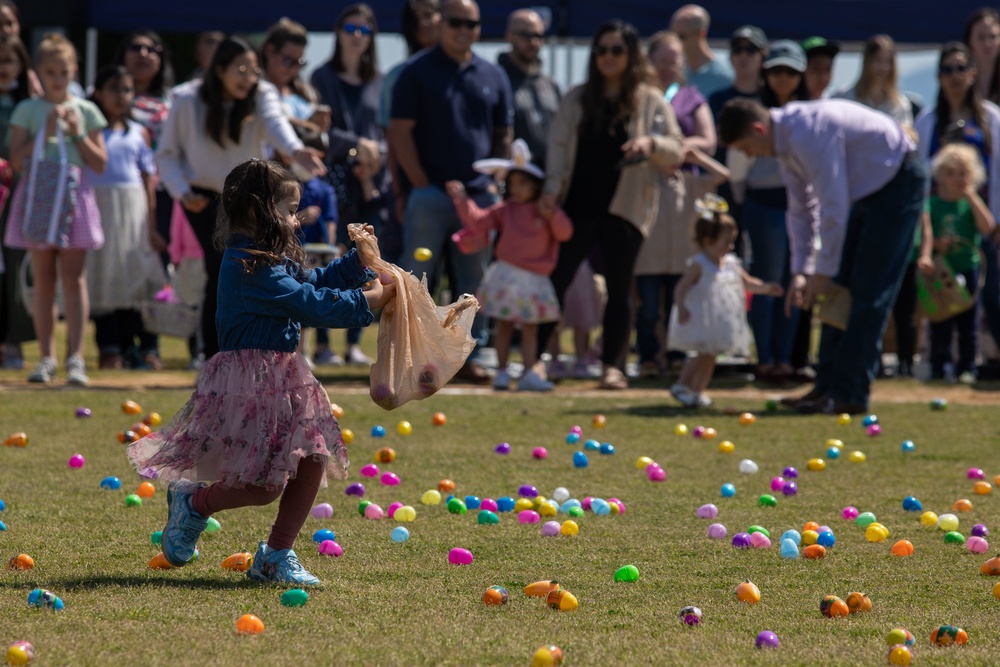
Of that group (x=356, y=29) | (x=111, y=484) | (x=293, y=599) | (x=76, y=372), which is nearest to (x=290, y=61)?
(x=356, y=29)

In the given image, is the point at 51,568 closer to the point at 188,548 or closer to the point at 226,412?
the point at 188,548

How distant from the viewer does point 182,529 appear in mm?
4918

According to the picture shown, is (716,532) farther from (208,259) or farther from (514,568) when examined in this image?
(208,259)

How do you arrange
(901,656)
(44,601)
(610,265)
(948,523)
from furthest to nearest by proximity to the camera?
(610,265) → (948,523) → (44,601) → (901,656)

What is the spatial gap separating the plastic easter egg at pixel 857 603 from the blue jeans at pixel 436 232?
6577 millimetres

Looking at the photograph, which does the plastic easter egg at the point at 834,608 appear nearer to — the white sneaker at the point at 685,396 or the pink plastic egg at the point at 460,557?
the pink plastic egg at the point at 460,557

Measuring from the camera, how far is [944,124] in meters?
11.9

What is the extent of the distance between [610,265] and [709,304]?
116cm

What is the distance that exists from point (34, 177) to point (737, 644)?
764cm

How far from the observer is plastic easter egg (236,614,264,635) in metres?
4.14

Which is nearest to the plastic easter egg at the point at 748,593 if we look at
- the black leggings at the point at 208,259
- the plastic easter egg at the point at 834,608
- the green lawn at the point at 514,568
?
the green lawn at the point at 514,568

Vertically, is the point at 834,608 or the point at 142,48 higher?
the point at 142,48

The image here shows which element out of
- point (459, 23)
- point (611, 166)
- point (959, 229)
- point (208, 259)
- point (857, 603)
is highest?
point (459, 23)

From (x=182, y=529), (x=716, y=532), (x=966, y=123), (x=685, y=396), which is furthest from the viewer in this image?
(x=966, y=123)
